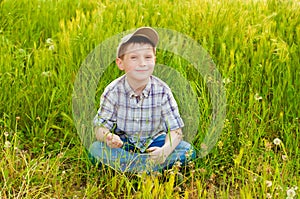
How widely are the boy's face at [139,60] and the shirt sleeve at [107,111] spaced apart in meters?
0.18

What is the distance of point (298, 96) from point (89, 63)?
3.54 ft

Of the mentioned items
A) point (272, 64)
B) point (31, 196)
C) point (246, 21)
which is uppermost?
point (246, 21)

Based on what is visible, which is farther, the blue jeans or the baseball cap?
the blue jeans

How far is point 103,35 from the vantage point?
3.02m

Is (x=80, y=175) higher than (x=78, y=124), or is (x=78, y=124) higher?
(x=78, y=124)

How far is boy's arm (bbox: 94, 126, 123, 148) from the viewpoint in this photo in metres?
2.19

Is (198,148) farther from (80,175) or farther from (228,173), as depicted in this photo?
(80,175)

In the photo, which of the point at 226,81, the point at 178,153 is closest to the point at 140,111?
the point at 178,153

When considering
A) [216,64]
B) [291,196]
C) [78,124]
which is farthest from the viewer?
[216,64]

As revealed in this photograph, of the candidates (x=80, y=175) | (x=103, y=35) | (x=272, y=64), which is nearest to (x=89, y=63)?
(x=103, y=35)

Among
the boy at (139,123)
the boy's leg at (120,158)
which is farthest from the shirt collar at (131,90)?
the boy's leg at (120,158)

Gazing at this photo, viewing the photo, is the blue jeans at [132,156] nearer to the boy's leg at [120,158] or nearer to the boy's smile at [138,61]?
the boy's leg at [120,158]

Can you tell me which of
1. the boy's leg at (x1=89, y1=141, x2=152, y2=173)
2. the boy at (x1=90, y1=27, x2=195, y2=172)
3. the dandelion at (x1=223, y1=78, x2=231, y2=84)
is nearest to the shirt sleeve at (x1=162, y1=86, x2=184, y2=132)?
the boy at (x1=90, y1=27, x2=195, y2=172)

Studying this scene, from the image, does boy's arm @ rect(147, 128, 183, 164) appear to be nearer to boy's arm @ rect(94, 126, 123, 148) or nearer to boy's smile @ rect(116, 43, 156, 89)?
boy's arm @ rect(94, 126, 123, 148)
